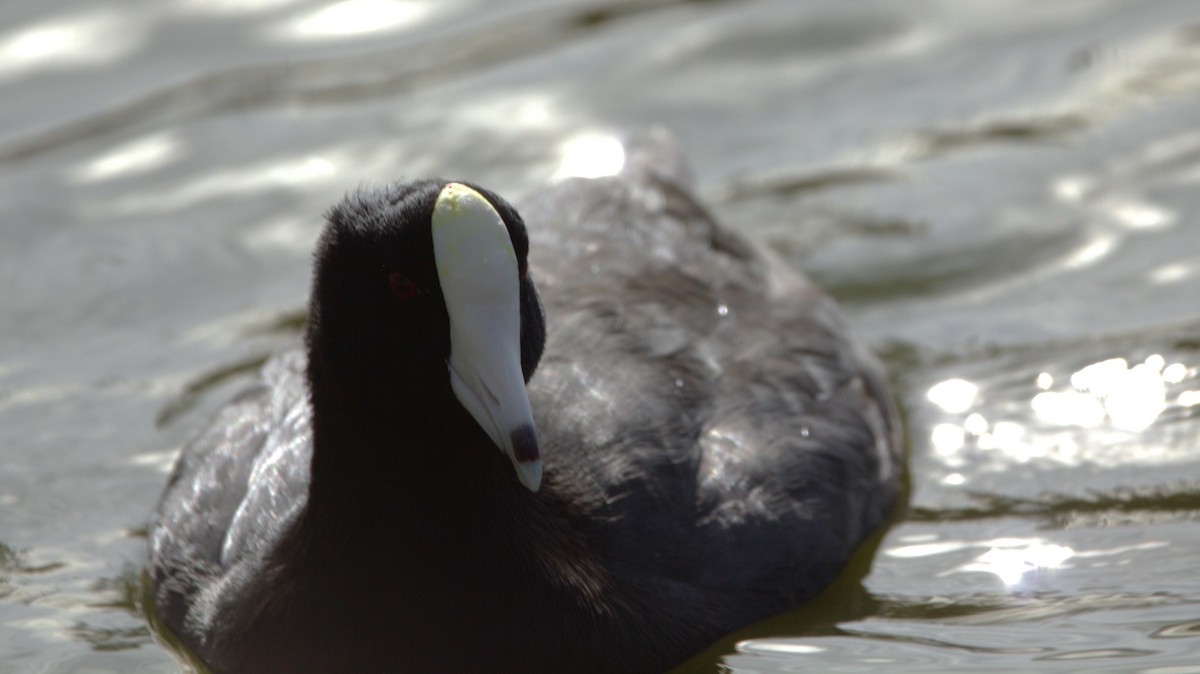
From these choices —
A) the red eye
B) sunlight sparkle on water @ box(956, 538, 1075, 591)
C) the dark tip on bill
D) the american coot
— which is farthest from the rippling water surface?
the red eye

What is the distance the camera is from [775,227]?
7.14m

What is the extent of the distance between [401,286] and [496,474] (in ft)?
1.81

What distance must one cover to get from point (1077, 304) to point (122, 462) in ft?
10.7

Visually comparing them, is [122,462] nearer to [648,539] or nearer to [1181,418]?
[648,539]

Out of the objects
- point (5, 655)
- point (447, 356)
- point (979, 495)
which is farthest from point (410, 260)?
point (979, 495)

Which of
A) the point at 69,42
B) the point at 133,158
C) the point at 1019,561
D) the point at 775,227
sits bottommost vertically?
the point at 1019,561

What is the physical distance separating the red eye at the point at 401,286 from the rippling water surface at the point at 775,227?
1.23 m

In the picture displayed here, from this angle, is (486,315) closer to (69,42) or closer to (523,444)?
(523,444)

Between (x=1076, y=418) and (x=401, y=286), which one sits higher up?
(x=401, y=286)

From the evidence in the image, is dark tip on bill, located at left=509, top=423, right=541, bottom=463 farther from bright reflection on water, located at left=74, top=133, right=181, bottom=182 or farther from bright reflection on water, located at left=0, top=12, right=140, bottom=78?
bright reflection on water, located at left=0, top=12, right=140, bottom=78

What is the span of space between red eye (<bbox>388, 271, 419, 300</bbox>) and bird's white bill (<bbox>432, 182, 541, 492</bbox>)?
0.24 ft

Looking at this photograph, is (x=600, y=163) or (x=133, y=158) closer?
(x=600, y=163)

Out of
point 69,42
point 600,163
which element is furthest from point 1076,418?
point 69,42

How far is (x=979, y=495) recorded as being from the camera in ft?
18.0
